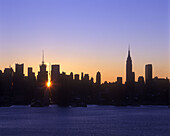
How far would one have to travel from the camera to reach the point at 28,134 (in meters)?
85.2

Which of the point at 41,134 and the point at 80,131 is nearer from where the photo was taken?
the point at 41,134

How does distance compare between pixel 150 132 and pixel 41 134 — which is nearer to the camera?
pixel 41 134

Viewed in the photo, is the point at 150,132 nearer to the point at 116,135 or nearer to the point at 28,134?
the point at 116,135

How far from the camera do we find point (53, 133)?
86.8m

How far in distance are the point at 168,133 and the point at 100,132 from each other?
551 inches

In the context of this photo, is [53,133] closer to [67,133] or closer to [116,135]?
[67,133]

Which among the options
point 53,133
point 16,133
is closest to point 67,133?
point 53,133

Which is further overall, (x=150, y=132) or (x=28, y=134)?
(x=150, y=132)

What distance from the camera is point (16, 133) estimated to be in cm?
8662

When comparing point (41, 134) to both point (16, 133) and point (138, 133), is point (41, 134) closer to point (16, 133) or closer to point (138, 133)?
point (16, 133)

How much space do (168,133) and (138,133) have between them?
6232 millimetres

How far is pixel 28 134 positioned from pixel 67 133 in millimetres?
7950

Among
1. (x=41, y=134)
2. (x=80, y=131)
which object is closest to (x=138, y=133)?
(x=80, y=131)

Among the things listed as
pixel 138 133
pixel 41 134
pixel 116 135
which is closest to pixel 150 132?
pixel 138 133
